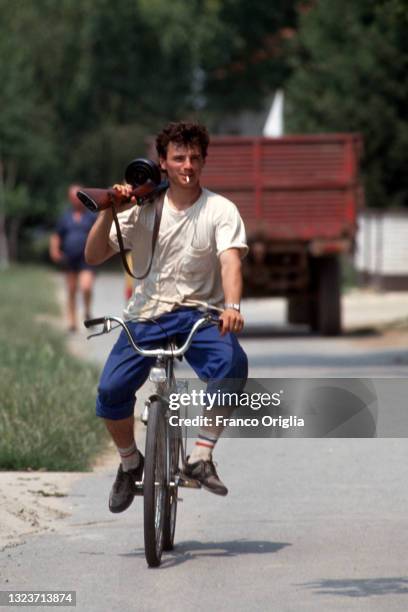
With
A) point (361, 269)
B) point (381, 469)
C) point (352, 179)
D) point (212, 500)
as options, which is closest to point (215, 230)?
point (212, 500)

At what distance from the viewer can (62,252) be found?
21531 millimetres

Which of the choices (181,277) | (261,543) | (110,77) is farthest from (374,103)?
(181,277)

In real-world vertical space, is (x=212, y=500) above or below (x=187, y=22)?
below

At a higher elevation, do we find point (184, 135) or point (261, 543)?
point (184, 135)

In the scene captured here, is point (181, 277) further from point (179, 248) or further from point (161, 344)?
point (161, 344)

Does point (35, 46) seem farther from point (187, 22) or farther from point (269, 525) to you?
point (269, 525)

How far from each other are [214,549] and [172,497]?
1.11ft

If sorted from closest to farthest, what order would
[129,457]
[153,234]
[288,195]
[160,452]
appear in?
[160,452] → [153,234] → [129,457] → [288,195]

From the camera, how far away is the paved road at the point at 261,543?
629 centimetres

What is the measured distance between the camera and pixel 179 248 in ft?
22.9

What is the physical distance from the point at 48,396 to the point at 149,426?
13.5 feet

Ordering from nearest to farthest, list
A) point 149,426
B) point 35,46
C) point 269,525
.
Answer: point 149,426
point 269,525
point 35,46

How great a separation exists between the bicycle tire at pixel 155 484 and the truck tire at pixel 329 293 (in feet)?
46.2

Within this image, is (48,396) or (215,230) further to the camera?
(48,396)
